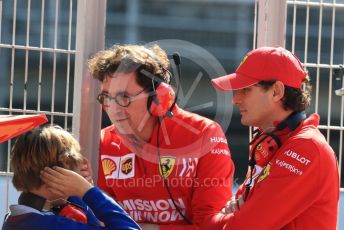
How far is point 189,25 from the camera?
30391mm

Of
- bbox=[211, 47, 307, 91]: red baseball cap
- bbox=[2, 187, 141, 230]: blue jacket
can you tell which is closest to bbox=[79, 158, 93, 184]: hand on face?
bbox=[2, 187, 141, 230]: blue jacket

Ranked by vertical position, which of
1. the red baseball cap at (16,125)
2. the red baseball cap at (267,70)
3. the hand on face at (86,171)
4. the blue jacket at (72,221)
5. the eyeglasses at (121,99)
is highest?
the red baseball cap at (267,70)

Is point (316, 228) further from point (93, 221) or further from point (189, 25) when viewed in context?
point (189, 25)

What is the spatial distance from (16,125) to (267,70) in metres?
1.06

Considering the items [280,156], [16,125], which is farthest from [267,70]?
[16,125]

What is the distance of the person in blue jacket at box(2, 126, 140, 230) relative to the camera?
2.85m

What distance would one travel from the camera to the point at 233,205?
3.23 metres

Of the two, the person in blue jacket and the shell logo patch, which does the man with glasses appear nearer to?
the shell logo patch

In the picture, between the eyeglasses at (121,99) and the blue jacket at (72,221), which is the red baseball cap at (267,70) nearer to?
the eyeglasses at (121,99)

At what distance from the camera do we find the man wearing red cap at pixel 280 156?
2.90 m

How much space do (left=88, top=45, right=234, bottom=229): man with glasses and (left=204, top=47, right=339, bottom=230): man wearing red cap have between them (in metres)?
0.15

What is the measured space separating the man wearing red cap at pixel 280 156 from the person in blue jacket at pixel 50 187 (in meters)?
0.51

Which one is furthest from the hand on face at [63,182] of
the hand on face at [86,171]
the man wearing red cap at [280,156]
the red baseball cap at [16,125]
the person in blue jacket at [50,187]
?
the man wearing red cap at [280,156]

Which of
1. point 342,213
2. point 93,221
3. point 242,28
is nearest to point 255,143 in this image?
point 93,221
